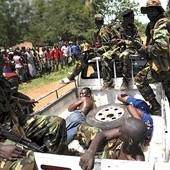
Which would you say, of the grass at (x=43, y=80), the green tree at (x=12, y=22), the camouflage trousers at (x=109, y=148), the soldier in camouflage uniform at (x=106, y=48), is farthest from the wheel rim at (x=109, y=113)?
the green tree at (x=12, y=22)

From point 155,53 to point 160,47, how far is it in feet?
0.40

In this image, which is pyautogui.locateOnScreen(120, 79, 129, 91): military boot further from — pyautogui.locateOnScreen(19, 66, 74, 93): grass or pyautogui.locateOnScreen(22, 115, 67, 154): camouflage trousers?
pyautogui.locateOnScreen(19, 66, 74, 93): grass

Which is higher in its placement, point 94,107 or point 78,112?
point 78,112

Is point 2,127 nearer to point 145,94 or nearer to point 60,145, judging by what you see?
point 60,145

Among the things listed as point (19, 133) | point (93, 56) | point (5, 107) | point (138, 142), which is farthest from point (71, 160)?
point (93, 56)

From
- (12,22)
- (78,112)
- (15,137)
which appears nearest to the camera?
(15,137)

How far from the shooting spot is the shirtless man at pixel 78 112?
13.4 ft

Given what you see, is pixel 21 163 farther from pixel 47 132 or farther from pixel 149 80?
pixel 149 80

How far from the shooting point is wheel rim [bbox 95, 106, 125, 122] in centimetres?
415

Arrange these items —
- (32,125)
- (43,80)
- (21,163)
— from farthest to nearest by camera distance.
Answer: (43,80) → (32,125) → (21,163)

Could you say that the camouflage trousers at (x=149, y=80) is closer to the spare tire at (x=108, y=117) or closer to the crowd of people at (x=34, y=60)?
the spare tire at (x=108, y=117)

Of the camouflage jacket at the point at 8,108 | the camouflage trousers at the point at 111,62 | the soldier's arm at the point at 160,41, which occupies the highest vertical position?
the soldier's arm at the point at 160,41

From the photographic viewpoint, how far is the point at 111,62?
5680mm

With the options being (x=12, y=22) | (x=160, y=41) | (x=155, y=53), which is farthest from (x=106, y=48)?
(x=12, y=22)
